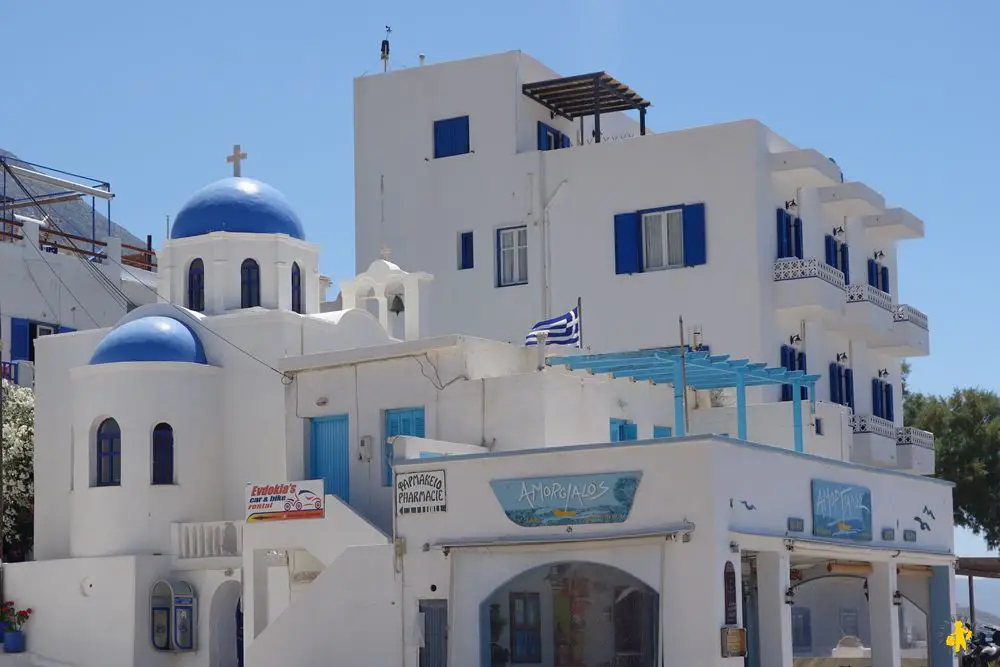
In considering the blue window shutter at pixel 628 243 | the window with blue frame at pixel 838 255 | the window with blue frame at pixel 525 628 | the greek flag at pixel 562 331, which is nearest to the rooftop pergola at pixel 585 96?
the blue window shutter at pixel 628 243

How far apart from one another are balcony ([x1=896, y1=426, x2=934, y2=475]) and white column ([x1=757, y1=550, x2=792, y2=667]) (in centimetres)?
1932

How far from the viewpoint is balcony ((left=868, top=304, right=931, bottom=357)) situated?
1832 inches

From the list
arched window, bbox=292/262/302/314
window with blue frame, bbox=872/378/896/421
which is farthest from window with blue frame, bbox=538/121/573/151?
window with blue frame, bbox=872/378/896/421

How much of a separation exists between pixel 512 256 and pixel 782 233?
7495 mm

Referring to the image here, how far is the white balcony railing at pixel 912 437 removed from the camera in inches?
1805

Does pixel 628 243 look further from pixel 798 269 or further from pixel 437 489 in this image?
pixel 437 489

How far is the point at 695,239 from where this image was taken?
136ft

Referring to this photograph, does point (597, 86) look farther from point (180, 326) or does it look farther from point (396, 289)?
point (180, 326)

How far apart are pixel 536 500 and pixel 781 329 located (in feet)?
54.0

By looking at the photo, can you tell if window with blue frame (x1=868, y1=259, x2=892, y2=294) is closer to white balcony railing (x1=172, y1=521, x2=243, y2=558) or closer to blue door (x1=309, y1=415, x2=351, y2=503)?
blue door (x1=309, y1=415, x2=351, y2=503)

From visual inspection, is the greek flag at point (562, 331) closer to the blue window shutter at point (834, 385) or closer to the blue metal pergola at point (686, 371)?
the blue metal pergola at point (686, 371)

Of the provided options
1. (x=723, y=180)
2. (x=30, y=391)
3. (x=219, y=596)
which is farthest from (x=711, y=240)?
(x=30, y=391)

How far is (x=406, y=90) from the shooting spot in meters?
46.8

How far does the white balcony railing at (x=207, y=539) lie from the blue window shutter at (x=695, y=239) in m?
13.8
